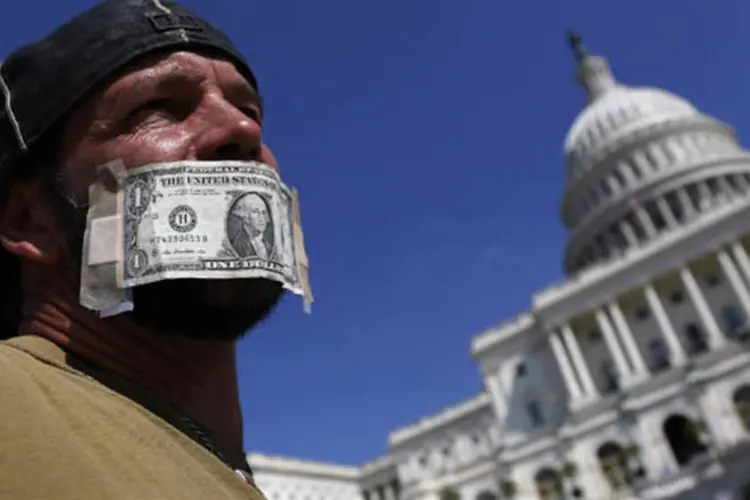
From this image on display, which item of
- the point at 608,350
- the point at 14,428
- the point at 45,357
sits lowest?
the point at 14,428

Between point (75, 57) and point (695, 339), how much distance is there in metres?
50.7

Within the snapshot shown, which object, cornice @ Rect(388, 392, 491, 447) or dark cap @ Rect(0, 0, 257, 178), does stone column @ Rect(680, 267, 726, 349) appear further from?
dark cap @ Rect(0, 0, 257, 178)

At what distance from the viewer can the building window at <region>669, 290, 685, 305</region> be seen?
1912 inches

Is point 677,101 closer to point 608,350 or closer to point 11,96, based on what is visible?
point 608,350

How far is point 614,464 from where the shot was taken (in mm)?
43875

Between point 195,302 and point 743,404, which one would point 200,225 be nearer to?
point 195,302

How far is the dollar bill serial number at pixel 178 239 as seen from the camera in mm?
1670

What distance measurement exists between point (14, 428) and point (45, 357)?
1.12 ft

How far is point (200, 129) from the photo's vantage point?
189 centimetres

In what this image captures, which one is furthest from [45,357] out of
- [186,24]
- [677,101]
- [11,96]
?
[677,101]

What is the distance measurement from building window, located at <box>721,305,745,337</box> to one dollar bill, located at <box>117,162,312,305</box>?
4917cm

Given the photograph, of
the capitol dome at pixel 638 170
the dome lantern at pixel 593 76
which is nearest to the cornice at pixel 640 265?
the capitol dome at pixel 638 170

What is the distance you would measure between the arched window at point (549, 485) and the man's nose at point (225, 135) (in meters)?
46.8

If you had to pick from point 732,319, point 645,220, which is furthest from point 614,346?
point 645,220
